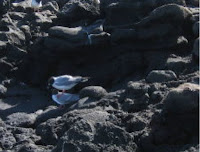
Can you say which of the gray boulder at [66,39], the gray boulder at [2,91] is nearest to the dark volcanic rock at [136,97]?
the gray boulder at [66,39]

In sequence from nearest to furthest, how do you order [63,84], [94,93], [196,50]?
[196,50]
[94,93]
[63,84]

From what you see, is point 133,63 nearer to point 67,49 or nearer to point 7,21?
point 67,49

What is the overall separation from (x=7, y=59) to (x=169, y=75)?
5425 millimetres

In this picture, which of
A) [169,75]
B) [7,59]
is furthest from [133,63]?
[7,59]

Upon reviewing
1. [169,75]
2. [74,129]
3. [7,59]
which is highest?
[74,129]

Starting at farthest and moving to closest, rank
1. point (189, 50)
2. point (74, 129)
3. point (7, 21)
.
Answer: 1. point (7, 21)
2. point (189, 50)
3. point (74, 129)

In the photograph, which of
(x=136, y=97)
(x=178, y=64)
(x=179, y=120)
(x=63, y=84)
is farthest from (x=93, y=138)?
(x=63, y=84)

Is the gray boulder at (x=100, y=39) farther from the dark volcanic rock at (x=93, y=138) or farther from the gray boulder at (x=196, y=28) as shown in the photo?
the dark volcanic rock at (x=93, y=138)

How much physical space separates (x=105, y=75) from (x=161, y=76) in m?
2.33

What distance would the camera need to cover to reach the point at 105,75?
37.6ft

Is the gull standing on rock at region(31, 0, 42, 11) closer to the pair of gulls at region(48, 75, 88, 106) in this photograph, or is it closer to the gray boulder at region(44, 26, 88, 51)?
the gray boulder at region(44, 26, 88, 51)

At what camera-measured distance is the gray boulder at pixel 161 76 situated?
30.7 feet

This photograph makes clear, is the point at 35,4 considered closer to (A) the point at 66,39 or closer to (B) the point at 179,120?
(A) the point at 66,39

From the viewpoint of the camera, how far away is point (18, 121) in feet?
31.8
